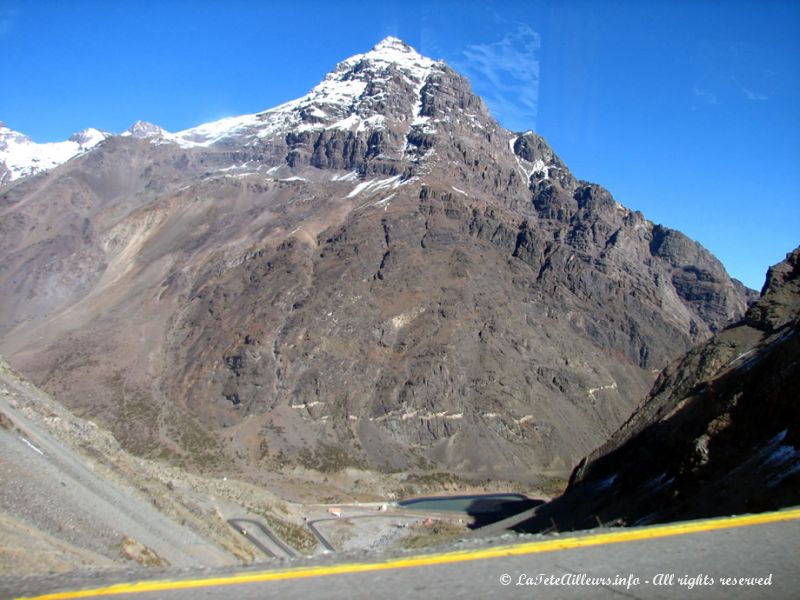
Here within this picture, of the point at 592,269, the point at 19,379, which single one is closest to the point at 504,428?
the point at 592,269

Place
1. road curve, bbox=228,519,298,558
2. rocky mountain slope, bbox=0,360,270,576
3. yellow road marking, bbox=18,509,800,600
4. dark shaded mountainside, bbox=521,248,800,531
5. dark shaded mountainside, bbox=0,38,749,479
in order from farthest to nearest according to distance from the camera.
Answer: dark shaded mountainside, bbox=0,38,749,479
road curve, bbox=228,519,298,558
dark shaded mountainside, bbox=521,248,800,531
rocky mountain slope, bbox=0,360,270,576
yellow road marking, bbox=18,509,800,600

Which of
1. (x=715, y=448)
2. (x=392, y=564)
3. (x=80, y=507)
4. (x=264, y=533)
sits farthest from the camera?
(x=264, y=533)

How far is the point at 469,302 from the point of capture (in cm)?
15088

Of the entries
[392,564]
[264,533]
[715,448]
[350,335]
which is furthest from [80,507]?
[350,335]

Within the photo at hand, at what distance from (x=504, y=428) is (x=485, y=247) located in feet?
200

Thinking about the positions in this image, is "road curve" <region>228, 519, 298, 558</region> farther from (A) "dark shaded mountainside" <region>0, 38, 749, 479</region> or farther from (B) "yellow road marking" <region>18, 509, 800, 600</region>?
(A) "dark shaded mountainside" <region>0, 38, 749, 479</region>

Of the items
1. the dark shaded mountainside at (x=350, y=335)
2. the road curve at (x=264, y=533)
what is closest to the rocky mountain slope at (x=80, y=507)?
the road curve at (x=264, y=533)

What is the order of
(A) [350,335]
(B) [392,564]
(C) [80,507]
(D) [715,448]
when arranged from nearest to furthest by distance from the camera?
1. (B) [392,564]
2. (C) [80,507]
3. (D) [715,448]
4. (A) [350,335]

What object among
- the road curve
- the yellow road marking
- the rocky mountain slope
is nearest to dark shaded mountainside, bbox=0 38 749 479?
the road curve

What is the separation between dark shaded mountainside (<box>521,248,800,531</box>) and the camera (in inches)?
789

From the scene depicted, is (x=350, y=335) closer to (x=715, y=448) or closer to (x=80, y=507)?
(x=715, y=448)

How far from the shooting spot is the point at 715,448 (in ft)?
88.0

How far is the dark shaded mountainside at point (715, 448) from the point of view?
20.0 m

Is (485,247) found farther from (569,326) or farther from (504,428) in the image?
(504,428)
